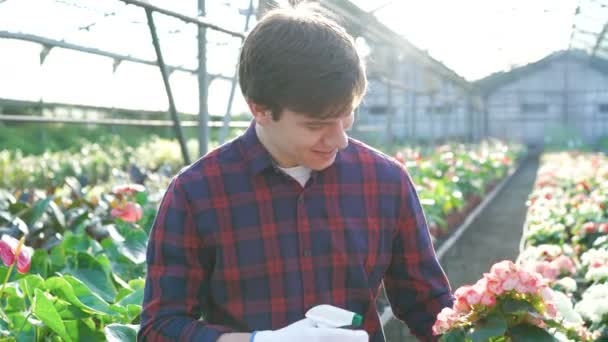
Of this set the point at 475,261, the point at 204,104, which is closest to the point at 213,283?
the point at 204,104

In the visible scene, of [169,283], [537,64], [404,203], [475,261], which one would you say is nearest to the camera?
[169,283]

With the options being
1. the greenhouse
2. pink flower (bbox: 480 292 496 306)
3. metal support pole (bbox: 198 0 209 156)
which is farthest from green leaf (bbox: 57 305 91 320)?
metal support pole (bbox: 198 0 209 156)

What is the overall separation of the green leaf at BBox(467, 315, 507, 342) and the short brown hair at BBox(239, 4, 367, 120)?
55 centimetres

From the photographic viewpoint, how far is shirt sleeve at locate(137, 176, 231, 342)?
1444 millimetres

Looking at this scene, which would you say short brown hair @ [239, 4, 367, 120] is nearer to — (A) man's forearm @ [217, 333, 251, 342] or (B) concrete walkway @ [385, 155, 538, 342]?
(A) man's forearm @ [217, 333, 251, 342]

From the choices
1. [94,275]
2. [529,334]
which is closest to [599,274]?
[529,334]

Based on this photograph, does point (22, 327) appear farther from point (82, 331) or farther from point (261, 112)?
point (261, 112)

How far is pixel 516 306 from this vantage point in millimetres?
1558

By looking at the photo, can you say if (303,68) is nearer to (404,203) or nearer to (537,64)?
Answer: (404,203)

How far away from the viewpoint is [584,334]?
2014 millimetres

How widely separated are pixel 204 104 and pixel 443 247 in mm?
3031

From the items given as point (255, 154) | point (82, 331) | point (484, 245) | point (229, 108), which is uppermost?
point (229, 108)

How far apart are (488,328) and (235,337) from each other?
52 cm

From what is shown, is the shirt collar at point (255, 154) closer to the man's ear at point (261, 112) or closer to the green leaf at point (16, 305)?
the man's ear at point (261, 112)
